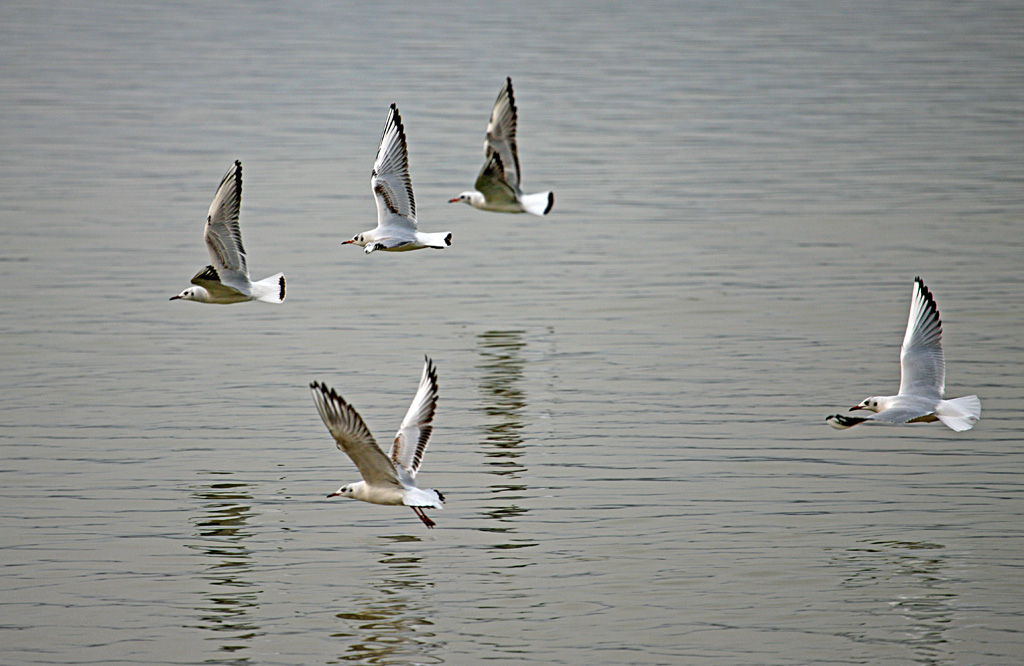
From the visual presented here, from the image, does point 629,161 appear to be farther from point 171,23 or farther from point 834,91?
point 171,23

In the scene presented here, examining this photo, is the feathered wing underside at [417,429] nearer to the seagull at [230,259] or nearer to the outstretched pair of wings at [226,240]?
the seagull at [230,259]

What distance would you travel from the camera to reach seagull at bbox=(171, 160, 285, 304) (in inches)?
514

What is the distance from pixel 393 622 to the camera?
355 inches

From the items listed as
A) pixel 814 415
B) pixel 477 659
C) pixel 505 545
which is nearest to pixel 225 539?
pixel 505 545

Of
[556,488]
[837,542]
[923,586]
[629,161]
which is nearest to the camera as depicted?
[923,586]

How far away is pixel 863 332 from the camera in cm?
1608

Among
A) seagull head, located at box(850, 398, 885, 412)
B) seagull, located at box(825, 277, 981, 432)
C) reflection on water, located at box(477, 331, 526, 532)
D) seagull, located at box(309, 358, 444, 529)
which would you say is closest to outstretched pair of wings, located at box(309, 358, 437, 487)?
seagull, located at box(309, 358, 444, 529)

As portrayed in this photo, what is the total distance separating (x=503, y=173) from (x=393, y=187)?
2288mm

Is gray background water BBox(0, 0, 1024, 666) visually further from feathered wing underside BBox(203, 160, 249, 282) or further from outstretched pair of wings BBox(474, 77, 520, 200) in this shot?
outstretched pair of wings BBox(474, 77, 520, 200)

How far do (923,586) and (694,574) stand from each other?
1311 mm

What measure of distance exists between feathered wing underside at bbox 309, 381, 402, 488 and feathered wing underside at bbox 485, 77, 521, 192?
703cm

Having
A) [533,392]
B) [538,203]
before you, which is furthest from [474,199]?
[533,392]

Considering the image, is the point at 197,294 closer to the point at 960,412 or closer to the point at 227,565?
the point at 227,565

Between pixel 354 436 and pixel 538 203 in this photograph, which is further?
pixel 538 203
